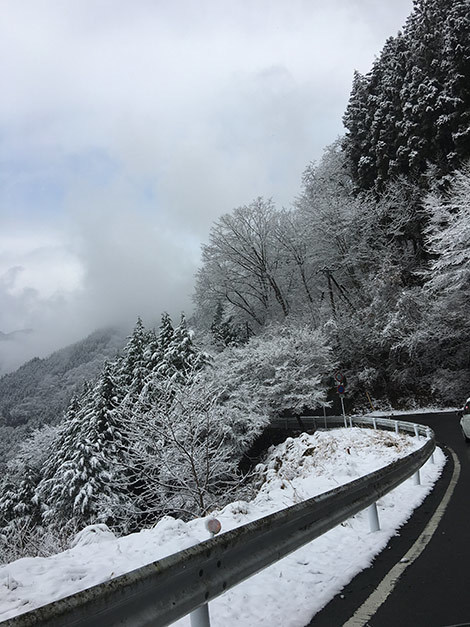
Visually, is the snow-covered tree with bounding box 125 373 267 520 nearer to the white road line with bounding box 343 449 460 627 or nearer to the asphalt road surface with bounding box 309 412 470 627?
the white road line with bounding box 343 449 460 627

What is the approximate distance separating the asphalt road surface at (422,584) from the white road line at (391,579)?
1.2 inches

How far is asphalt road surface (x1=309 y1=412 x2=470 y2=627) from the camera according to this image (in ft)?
9.92

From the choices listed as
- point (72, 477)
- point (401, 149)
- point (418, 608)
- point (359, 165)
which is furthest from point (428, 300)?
point (418, 608)

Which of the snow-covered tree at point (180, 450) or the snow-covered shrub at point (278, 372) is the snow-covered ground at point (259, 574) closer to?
the snow-covered tree at point (180, 450)

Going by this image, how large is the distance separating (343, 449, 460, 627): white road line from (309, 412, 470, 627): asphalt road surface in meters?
0.03

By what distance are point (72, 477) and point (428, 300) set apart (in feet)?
82.5

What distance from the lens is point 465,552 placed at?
442 centimetres

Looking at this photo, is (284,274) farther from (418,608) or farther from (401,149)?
(418,608)

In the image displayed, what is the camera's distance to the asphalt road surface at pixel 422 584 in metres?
3.02

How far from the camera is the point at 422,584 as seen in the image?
3.63m

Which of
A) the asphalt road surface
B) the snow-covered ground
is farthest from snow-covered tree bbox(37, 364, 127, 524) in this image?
the asphalt road surface

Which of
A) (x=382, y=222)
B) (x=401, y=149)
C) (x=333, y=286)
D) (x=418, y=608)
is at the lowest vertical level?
(x=418, y=608)

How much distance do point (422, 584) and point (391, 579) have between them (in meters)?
0.29

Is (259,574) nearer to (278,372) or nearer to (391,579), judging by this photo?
(391,579)
